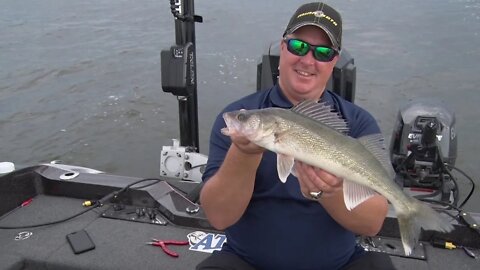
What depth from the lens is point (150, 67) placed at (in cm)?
1234

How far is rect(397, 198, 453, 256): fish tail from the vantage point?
2197 millimetres

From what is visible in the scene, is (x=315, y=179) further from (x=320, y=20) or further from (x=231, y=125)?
(x=320, y=20)

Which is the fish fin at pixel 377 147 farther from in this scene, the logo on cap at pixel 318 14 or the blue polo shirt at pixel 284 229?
the logo on cap at pixel 318 14

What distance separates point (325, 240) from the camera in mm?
2406

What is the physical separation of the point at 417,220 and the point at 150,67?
10.9m

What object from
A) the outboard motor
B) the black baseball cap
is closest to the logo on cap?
the black baseball cap

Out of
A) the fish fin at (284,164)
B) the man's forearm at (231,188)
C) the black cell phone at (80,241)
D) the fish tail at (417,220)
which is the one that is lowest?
the black cell phone at (80,241)

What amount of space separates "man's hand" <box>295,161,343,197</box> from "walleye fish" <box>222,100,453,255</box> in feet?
0.12

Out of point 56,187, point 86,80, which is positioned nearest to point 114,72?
point 86,80

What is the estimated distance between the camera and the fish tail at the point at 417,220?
220 centimetres

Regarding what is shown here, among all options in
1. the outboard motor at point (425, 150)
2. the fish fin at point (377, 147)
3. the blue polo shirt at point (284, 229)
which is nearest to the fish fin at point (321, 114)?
the fish fin at point (377, 147)

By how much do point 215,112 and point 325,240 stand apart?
7.48 meters

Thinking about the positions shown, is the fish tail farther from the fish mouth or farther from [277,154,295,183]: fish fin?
the fish mouth

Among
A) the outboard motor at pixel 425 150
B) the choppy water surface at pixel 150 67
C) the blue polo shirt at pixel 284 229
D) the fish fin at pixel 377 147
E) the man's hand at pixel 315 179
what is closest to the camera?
the man's hand at pixel 315 179
